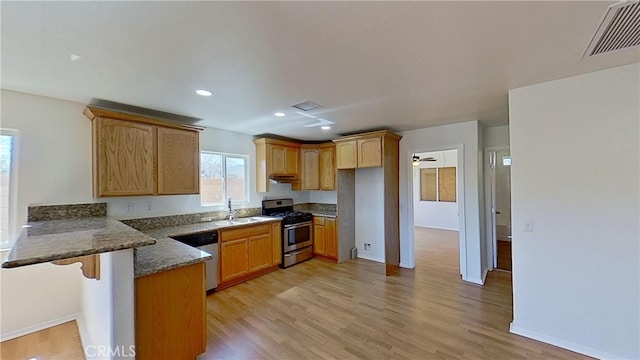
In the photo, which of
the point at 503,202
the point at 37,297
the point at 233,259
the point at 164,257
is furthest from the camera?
the point at 503,202

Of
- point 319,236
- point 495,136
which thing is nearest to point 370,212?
point 319,236

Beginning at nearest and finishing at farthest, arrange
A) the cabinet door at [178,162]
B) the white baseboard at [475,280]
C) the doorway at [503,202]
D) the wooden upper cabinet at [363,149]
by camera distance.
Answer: the cabinet door at [178,162], the white baseboard at [475,280], the wooden upper cabinet at [363,149], the doorway at [503,202]

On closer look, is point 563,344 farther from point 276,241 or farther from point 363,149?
point 276,241

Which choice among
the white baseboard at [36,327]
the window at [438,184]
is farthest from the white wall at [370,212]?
the window at [438,184]

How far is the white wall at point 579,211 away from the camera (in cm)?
202

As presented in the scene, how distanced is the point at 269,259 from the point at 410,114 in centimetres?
308

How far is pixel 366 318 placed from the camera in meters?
2.73

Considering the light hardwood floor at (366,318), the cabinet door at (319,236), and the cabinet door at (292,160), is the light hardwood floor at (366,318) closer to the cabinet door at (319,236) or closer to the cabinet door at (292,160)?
the cabinet door at (319,236)

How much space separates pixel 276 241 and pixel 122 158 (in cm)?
243

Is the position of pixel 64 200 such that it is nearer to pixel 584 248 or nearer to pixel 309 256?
pixel 309 256

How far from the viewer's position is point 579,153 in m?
2.21

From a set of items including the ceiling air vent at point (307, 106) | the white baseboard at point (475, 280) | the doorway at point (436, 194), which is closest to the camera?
the ceiling air vent at point (307, 106)

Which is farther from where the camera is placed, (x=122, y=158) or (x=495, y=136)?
(x=495, y=136)

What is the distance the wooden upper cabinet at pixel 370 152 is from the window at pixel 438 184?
514 cm
